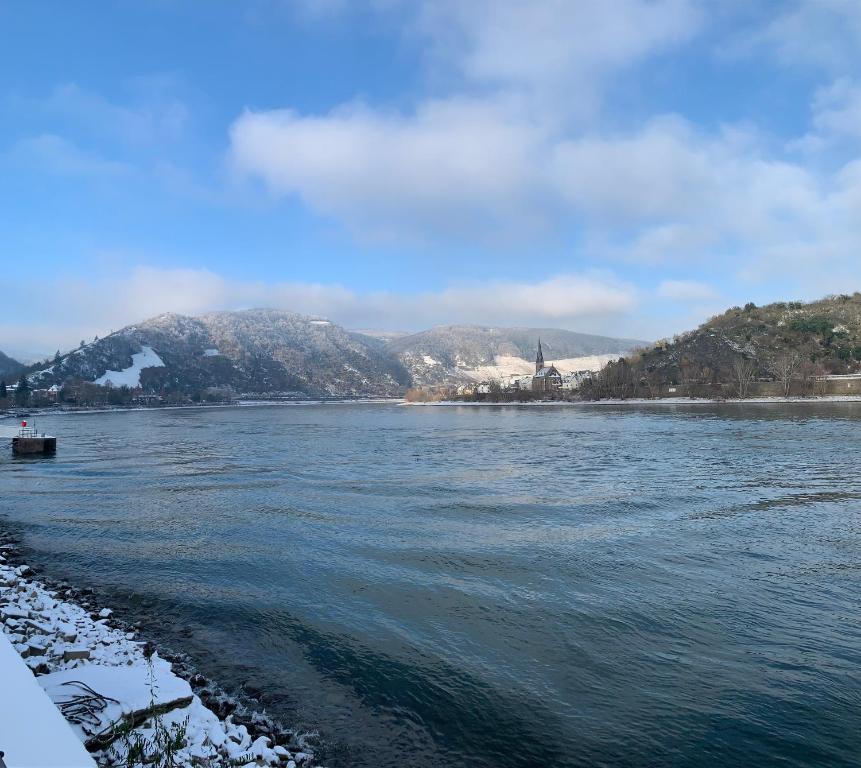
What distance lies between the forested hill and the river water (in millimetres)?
103975

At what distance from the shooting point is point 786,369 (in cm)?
10506

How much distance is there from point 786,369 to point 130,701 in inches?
4772

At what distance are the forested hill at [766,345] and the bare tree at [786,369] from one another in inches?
7.5

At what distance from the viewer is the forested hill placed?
4560 inches

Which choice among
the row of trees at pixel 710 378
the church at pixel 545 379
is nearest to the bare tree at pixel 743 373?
the row of trees at pixel 710 378

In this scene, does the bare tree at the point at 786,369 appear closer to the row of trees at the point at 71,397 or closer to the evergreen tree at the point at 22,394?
the row of trees at the point at 71,397

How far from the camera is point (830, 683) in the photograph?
26.4 ft

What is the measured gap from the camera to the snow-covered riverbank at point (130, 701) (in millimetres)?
5707

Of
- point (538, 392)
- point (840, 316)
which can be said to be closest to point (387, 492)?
point (538, 392)

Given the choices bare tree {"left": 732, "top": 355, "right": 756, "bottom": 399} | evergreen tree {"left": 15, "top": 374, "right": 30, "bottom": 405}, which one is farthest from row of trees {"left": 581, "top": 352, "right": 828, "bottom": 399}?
evergreen tree {"left": 15, "top": 374, "right": 30, "bottom": 405}

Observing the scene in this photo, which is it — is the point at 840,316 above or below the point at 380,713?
above

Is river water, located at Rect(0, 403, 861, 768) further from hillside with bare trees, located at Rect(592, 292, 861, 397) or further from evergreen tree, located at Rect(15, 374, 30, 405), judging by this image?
evergreen tree, located at Rect(15, 374, 30, 405)

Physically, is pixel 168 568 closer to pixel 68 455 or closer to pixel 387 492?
pixel 387 492

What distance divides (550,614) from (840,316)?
154 metres
